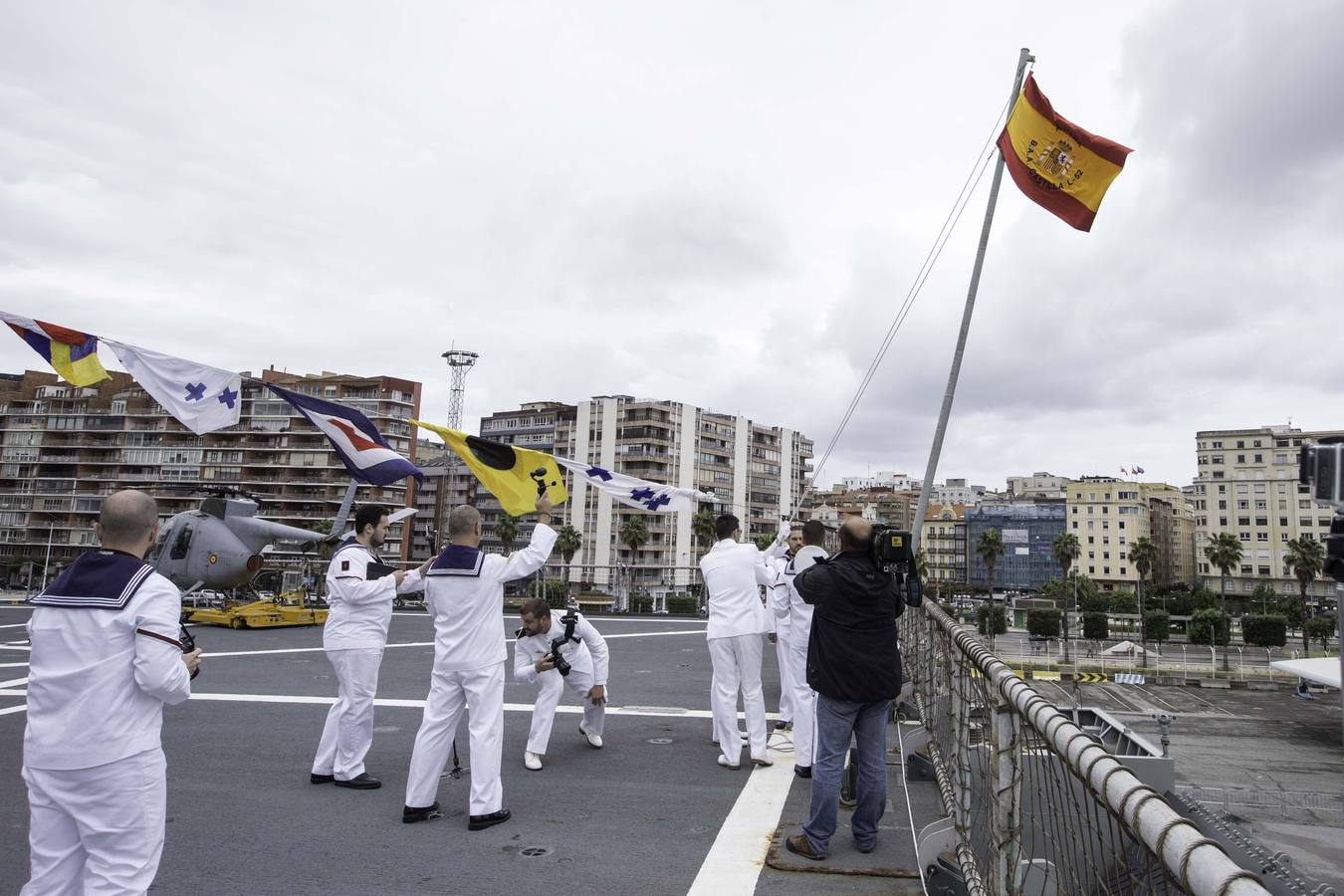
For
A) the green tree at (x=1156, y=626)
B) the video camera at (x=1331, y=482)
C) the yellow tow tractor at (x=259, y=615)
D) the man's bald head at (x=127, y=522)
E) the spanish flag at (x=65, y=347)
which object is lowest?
the green tree at (x=1156, y=626)

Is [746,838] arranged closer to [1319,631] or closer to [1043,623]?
[1043,623]

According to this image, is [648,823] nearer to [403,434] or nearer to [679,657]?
[679,657]

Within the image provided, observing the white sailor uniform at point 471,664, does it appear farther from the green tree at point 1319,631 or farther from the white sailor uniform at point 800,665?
the green tree at point 1319,631

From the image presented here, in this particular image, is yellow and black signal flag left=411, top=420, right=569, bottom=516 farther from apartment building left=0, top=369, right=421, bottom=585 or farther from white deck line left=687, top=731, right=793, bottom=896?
apartment building left=0, top=369, right=421, bottom=585

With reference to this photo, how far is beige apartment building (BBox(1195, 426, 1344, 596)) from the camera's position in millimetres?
119069

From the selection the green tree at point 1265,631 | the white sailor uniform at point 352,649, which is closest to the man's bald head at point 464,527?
the white sailor uniform at point 352,649

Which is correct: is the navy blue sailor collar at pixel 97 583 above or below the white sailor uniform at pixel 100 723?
above

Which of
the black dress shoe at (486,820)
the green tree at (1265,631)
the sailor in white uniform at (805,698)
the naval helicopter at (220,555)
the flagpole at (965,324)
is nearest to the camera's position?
the black dress shoe at (486,820)

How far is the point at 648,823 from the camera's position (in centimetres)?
508

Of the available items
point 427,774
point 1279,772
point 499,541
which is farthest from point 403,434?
point 427,774

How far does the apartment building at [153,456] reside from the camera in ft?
290

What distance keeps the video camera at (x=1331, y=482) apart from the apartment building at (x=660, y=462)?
80323mm

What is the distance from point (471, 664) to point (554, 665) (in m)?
1.36

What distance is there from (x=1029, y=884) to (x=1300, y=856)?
1513 inches
